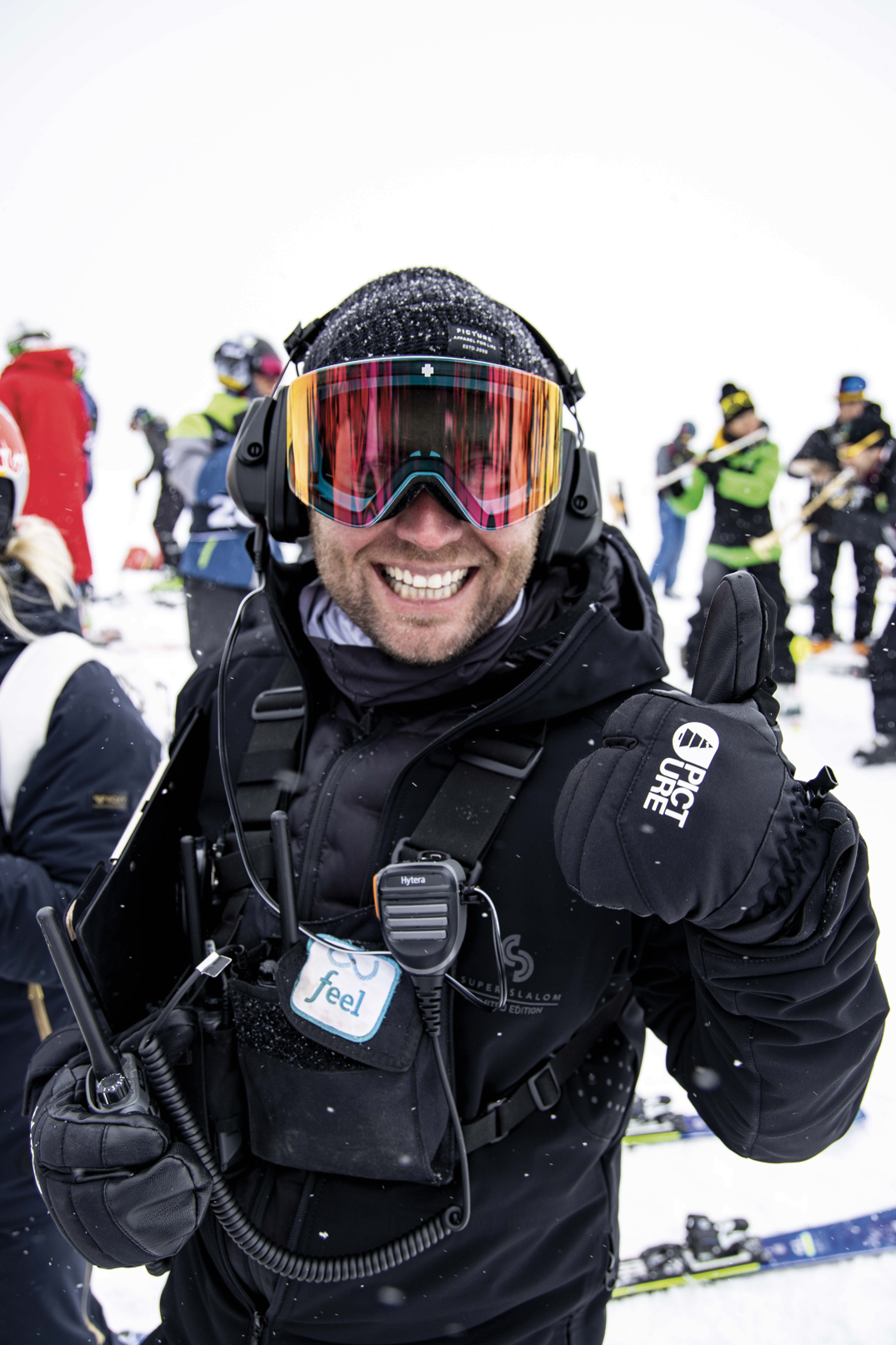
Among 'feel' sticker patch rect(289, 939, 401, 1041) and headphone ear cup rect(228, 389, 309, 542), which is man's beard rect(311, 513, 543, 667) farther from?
'feel' sticker patch rect(289, 939, 401, 1041)

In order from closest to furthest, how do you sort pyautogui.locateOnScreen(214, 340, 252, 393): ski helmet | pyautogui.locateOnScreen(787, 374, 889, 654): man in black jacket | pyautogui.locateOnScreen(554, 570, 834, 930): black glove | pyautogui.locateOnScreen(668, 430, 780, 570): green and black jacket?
1. pyautogui.locateOnScreen(554, 570, 834, 930): black glove
2. pyautogui.locateOnScreen(214, 340, 252, 393): ski helmet
3. pyautogui.locateOnScreen(668, 430, 780, 570): green and black jacket
4. pyautogui.locateOnScreen(787, 374, 889, 654): man in black jacket

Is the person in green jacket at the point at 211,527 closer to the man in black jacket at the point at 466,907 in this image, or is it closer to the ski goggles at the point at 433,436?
the man in black jacket at the point at 466,907

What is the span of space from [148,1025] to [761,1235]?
7.52 feet

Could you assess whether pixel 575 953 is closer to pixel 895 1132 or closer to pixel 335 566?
pixel 335 566

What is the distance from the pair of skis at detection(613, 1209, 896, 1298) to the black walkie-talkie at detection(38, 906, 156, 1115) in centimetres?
196

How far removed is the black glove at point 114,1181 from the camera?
1.05 metres

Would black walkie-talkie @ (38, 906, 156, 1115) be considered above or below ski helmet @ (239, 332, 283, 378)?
below

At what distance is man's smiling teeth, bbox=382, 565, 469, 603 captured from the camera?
1.38 m

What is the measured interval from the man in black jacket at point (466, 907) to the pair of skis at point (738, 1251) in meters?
1.29

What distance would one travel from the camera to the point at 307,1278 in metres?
1.15

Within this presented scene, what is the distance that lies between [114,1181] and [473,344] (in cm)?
134

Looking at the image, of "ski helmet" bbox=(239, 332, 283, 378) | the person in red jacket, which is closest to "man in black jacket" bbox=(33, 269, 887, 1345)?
"ski helmet" bbox=(239, 332, 283, 378)

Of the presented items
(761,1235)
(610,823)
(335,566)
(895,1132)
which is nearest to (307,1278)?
(610,823)

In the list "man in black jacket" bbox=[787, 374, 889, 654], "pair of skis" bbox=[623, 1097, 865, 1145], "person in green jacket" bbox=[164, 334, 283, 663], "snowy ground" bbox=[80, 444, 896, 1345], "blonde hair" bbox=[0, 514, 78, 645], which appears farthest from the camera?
"man in black jacket" bbox=[787, 374, 889, 654]
